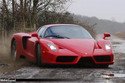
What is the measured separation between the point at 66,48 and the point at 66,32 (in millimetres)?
1212

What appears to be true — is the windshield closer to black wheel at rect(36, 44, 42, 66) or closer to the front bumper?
black wheel at rect(36, 44, 42, 66)

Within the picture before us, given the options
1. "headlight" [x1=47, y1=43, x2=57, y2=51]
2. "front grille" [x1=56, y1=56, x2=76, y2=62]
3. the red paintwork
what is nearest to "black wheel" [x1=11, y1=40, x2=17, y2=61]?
the red paintwork

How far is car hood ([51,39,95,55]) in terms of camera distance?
11320mm

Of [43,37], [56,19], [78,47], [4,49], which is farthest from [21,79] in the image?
[56,19]

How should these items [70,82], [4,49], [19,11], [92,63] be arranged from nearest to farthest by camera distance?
[70,82] → [92,63] → [4,49] → [19,11]

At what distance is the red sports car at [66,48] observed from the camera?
37.0 feet

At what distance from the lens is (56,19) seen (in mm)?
27250

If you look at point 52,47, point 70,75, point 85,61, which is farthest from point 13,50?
point 70,75

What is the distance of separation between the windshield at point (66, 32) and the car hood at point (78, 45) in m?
0.52

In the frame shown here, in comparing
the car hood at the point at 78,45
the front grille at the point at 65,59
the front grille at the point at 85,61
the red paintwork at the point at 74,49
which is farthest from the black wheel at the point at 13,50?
the front grille at the point at 85,61

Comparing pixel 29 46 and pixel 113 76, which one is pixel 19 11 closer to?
pixel 29 46

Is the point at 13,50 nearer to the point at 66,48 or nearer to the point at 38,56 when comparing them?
the point at 38,56

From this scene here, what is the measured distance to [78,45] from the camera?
11.5 metres

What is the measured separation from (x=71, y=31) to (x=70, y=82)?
431 centimetres
